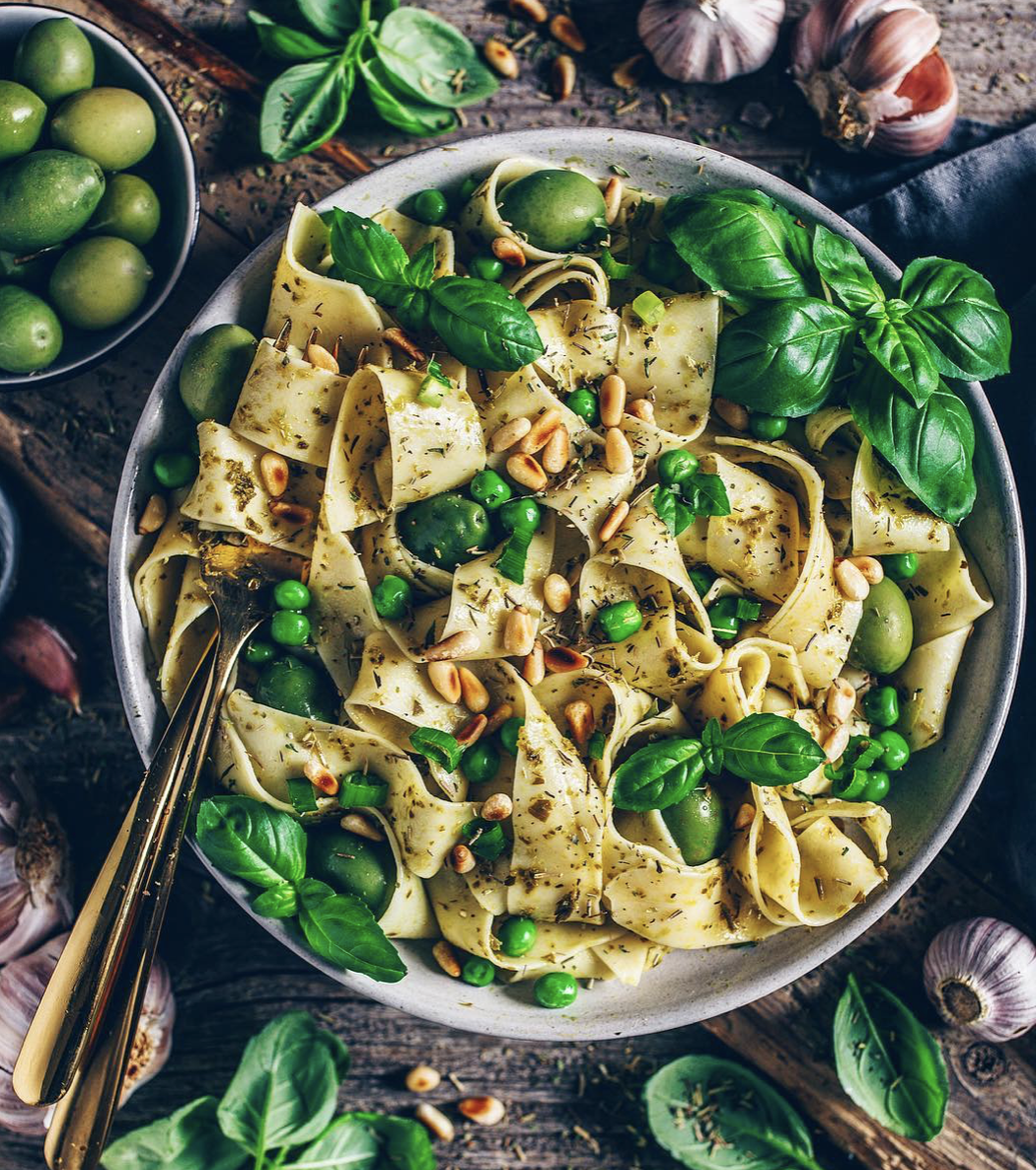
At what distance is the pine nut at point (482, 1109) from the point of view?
15.2 ft

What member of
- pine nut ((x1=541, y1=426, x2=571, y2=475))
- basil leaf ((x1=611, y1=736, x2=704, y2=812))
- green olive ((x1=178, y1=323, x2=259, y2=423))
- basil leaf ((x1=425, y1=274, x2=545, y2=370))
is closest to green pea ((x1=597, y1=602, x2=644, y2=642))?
basil leaf ((x1=611, y1=736, x2=704, y2=812))

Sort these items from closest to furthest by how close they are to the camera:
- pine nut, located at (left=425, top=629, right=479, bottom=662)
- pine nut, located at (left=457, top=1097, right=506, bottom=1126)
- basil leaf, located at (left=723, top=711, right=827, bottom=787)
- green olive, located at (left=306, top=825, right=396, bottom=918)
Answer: basil leaf, located at (left=723, top=711, right=827, bottom=787)
pine nut, located at (left=425, top=629, right=479, bottom=662)
green olive, located at (left=306, top=825, right=396, bottom=918)
pine nut, located at (left=457, top=1097, right=506, bottom=1126)

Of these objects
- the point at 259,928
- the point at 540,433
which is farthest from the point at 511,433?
the point at 259,928

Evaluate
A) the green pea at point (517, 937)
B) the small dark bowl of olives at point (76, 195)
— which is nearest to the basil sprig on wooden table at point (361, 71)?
the small dark bowl of olives at point (76, 195)

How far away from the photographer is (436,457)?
3.59 metres

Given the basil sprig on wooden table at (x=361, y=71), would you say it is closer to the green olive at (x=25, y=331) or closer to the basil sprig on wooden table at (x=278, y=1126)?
the green olive at (x=25, y=331)

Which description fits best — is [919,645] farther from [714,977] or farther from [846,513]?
[714,977]

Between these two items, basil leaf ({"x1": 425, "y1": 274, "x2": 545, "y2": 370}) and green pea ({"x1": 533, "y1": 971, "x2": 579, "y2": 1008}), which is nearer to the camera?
basil leaf ({"x1": 425, "y1": 274, "x2": 545, "y2": 370})

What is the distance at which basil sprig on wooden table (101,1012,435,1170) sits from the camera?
4.36 meters

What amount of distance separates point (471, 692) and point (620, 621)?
58 centimetres

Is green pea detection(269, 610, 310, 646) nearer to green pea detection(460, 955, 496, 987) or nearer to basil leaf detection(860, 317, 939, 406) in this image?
green pea detection(460, 955, 496, 987)

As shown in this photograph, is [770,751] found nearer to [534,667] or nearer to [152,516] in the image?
[534,667]

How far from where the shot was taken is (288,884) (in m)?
3.54

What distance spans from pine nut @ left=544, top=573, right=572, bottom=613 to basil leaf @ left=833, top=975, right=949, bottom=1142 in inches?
82.0
